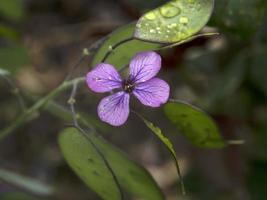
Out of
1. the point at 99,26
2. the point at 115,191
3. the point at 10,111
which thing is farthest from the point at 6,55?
the point at 115,191

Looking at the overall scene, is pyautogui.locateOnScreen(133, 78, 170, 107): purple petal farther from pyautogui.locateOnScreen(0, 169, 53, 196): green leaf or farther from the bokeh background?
pyautogui.locateOnScreen(0, 169, 53, 196): green leaf

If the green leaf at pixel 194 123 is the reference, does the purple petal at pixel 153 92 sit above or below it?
above

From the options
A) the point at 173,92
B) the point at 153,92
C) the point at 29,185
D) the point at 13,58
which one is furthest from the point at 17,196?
the point at 153,92

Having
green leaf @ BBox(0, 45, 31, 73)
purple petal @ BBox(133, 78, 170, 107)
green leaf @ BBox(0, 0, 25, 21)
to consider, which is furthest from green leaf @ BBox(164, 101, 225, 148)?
green leaf @ BBox(0, 0, 25, 21)

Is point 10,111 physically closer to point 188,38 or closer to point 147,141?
point 147,141

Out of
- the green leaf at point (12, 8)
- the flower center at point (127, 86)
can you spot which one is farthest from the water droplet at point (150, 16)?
the green leaf at point (12, 8)

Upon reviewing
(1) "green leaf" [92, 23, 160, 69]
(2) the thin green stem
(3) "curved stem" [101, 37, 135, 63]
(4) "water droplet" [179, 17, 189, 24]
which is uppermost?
(3) "curved stem" [101, 37, 135, 63]

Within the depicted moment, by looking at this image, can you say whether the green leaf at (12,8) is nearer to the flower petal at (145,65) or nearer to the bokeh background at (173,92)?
the bokeh background at (173,92)
